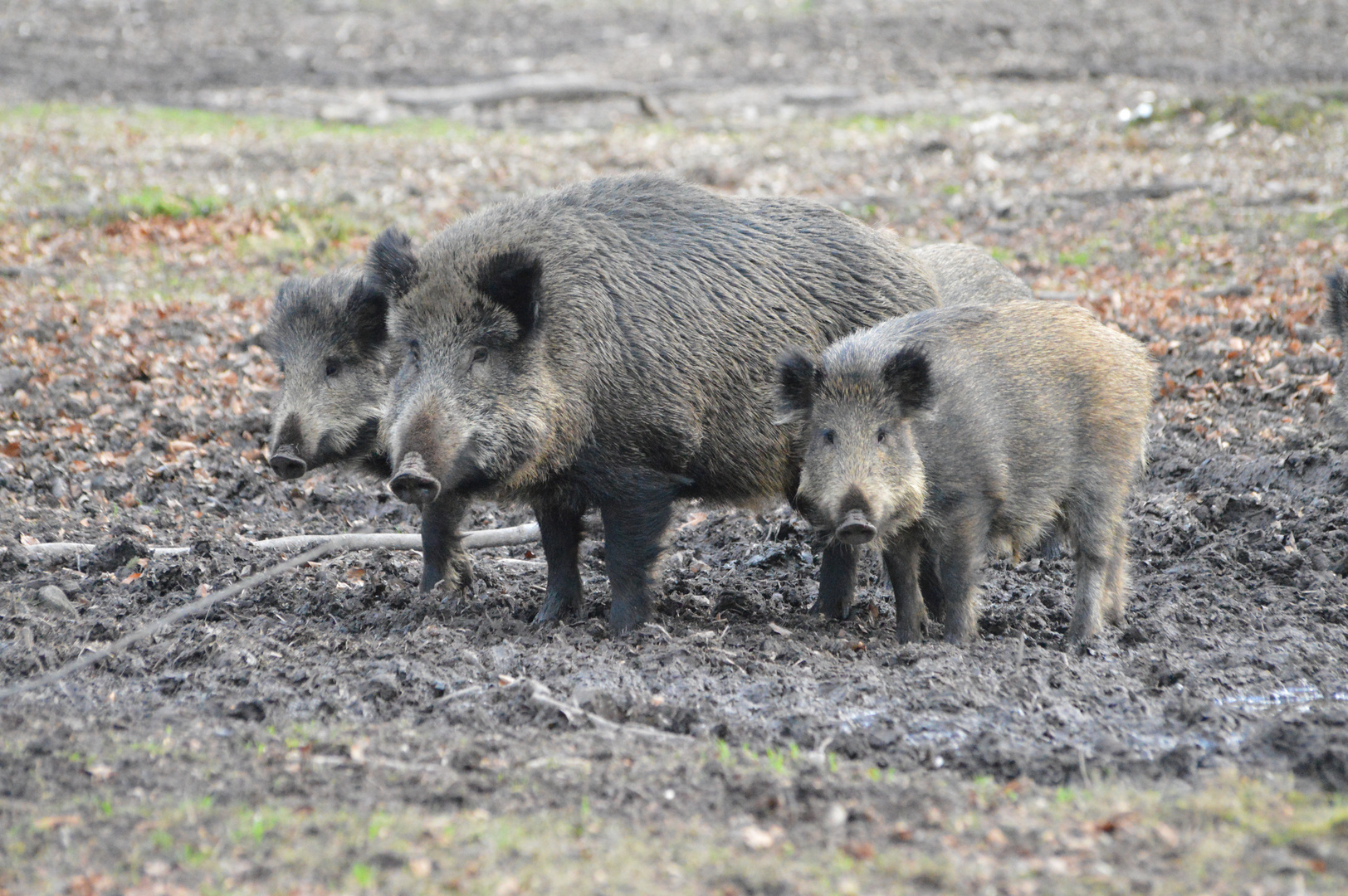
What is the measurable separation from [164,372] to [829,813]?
8.15 m

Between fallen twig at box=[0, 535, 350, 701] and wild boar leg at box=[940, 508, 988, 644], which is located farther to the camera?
wild boar leg at box=[940, 508, 988, 644]

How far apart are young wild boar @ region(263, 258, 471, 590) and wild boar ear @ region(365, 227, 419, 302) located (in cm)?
42

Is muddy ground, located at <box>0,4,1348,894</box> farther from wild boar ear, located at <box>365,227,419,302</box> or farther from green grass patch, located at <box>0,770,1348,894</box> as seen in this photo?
wild boar ear, located at <box>365,227,419,302</box>

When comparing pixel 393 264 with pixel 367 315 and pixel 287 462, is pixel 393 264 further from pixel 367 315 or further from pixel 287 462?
pixel 287 462

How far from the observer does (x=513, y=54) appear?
24.6 meters

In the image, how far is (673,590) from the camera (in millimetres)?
7176

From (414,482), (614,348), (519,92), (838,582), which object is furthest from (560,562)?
(519,92)

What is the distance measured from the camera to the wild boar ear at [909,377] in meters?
5.73

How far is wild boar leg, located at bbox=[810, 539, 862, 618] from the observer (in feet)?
22.4

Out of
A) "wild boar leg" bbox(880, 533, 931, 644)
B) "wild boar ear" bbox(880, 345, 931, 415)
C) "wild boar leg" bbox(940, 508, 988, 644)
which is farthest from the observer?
"wild boar leg" bbox(880, 533, 931, 644)

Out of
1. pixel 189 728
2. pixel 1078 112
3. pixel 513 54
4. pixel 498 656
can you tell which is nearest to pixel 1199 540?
pixel 498 656

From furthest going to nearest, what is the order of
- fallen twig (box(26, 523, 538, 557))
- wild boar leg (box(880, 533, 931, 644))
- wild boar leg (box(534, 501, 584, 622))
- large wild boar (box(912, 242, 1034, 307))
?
large wild boar (box(912, 242, 1034, 307)) < fallen twig (box(26, 523, 538, 557)) < wild boar leg (box(534, 501, 584, 622)) < wild boar leg (box(880, 533, 931, 644))

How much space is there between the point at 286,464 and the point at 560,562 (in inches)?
56.7

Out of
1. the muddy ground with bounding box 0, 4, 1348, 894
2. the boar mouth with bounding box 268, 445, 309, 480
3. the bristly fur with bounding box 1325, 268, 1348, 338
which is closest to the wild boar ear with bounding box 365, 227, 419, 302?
the boar mouth with bounding box 268, 445, 309, 480
